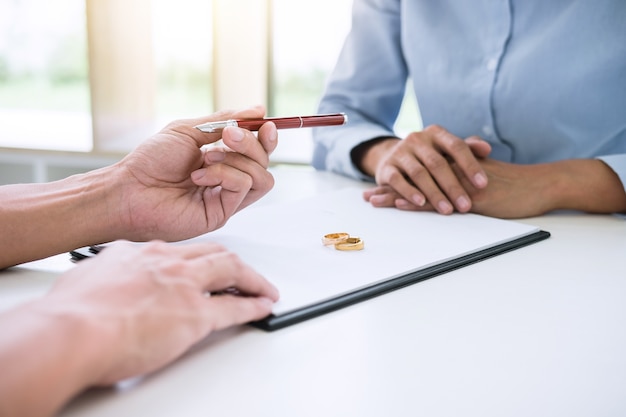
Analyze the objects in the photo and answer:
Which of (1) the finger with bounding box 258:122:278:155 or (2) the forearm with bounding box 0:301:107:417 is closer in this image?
(2) the forearm with bounding box 0:301:107:417

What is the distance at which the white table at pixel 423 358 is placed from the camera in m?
0.46

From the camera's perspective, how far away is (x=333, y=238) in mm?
777

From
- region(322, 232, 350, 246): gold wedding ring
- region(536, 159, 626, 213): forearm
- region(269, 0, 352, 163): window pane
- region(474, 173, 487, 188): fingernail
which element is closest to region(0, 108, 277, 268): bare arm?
region(322, 232, 350, 246): gold wedding ring

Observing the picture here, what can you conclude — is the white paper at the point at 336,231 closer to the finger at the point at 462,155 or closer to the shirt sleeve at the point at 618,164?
the finger at the point at 462,155

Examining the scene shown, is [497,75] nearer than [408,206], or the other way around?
[408,206]

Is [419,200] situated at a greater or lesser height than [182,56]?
lesser

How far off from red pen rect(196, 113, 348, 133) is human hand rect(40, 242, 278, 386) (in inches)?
10.5

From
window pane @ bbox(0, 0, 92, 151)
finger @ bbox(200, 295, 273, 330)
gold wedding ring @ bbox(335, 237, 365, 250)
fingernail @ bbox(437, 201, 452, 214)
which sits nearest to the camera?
finger @ bbox(200, 295, 273, 330)

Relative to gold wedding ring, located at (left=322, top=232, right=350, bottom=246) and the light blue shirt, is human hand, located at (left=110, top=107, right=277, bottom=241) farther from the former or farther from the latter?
the light blue shirt

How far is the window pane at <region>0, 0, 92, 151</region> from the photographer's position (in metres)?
2.43

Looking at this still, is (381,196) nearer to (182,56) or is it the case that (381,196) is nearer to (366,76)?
(366,76)

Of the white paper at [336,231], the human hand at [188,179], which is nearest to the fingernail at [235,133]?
the human hand at [188,179]

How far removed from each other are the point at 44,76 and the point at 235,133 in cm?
212

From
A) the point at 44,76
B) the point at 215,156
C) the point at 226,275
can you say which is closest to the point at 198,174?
the point at 215,156
